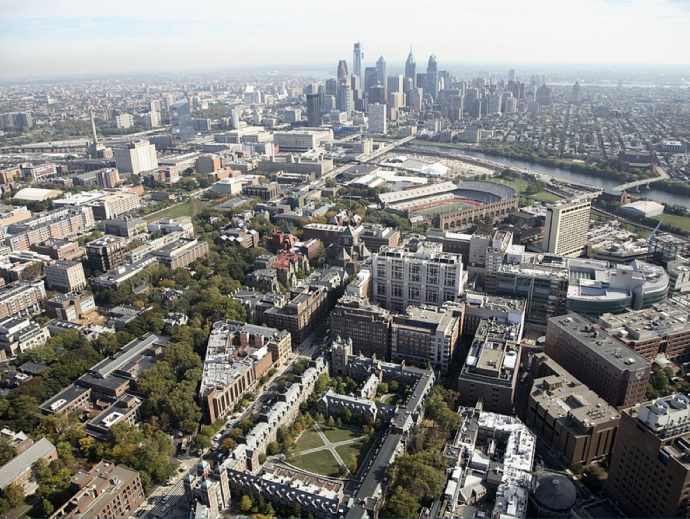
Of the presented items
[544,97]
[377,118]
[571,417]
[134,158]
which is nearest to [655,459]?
[571,417]

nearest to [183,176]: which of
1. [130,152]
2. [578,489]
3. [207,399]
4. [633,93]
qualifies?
[130,152]

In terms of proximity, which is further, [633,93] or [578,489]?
[633,93]

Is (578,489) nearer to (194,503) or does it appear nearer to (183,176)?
(194,503)

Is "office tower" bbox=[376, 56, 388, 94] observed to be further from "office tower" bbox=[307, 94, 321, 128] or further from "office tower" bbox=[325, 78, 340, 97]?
"office tower" bbox=[307, 94, 321, 128]

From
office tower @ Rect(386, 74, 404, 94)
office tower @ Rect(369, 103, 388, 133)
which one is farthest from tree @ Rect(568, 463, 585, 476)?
office tower @ Rect(386, 74, 404, 94)

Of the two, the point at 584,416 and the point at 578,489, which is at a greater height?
the point at 584,416

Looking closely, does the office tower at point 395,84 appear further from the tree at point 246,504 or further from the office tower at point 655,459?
the tree at point 246,504

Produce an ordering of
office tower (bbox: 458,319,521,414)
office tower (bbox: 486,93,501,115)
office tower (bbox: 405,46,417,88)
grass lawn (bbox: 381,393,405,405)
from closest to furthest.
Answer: office tower (bbox: 458,319,521,414) → grass lawn (bbox: 381,393,405,405) → office tower (bbox: 486,93,501,115) → office tower (bbox: 405,46,417,88)
